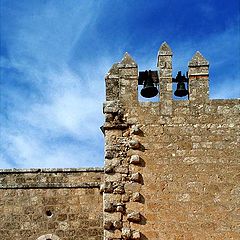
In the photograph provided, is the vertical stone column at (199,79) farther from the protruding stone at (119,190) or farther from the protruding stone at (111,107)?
the protruding stone at (119,190)

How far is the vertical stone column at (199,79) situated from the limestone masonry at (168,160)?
17 mm

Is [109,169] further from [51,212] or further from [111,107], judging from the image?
[51,212]

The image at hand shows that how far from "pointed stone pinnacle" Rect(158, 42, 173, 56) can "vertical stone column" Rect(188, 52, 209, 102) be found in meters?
0.42

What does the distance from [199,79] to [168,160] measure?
61.8 inches

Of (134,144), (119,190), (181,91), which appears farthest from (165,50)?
(119,190)

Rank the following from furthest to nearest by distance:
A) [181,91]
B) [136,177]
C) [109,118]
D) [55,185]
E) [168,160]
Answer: [55,185]
[181,91]
[109,118]
[168,160]
[136,177]

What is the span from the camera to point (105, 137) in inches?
365

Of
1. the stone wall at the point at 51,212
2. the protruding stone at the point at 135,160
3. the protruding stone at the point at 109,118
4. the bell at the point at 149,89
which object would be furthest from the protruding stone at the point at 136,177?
the stone wall at the point at 51,212

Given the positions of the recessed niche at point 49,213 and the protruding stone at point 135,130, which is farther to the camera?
the recessed niche at point 49,213

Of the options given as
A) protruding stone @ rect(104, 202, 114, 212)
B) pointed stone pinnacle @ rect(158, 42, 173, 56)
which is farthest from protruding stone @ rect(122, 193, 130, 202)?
pointed stone pinnacle @ rect(158, 42, 173, 56)

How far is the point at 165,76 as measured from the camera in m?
9.64

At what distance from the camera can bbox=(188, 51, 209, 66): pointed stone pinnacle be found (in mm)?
9594

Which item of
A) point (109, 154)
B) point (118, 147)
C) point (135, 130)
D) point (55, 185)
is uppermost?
point (55, 185)

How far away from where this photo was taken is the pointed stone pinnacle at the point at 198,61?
9594mm
